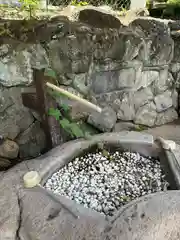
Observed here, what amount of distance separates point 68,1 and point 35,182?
1.90 metres

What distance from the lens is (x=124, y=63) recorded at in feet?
8.03

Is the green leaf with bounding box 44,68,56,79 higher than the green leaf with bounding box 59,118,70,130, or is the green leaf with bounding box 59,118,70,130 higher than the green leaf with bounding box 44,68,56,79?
the green leaf with bounding box 44,68,56,79

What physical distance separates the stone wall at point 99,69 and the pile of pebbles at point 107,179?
0.66 m

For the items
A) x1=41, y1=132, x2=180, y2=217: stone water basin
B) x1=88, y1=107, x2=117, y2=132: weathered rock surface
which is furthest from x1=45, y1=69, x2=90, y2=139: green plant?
x1=88, y1=107, x2=117, y2=132: weathered rock surface

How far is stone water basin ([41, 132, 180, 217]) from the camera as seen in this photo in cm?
146

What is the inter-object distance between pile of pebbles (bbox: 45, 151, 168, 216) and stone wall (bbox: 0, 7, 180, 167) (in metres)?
0.66

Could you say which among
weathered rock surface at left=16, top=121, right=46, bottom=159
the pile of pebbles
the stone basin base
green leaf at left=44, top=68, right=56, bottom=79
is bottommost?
weathered rock surface at left=16, top=121, right=46, bottom=159

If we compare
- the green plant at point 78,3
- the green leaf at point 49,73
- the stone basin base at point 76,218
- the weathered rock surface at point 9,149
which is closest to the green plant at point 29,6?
the green leaf at point 49,73

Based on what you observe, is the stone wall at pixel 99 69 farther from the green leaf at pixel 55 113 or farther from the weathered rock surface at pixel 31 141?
the green leaf at pixel 55 113

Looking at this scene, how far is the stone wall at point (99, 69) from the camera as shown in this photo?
6.70 ft

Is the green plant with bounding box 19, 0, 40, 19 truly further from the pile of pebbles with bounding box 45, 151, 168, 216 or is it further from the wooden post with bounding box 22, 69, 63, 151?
the pile of pebbles with bounding box 45, 151, 168, 216

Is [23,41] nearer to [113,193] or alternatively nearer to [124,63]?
[124,63]

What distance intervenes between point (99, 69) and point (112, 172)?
1.07 m

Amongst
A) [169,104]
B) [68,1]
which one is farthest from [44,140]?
[169,104]
